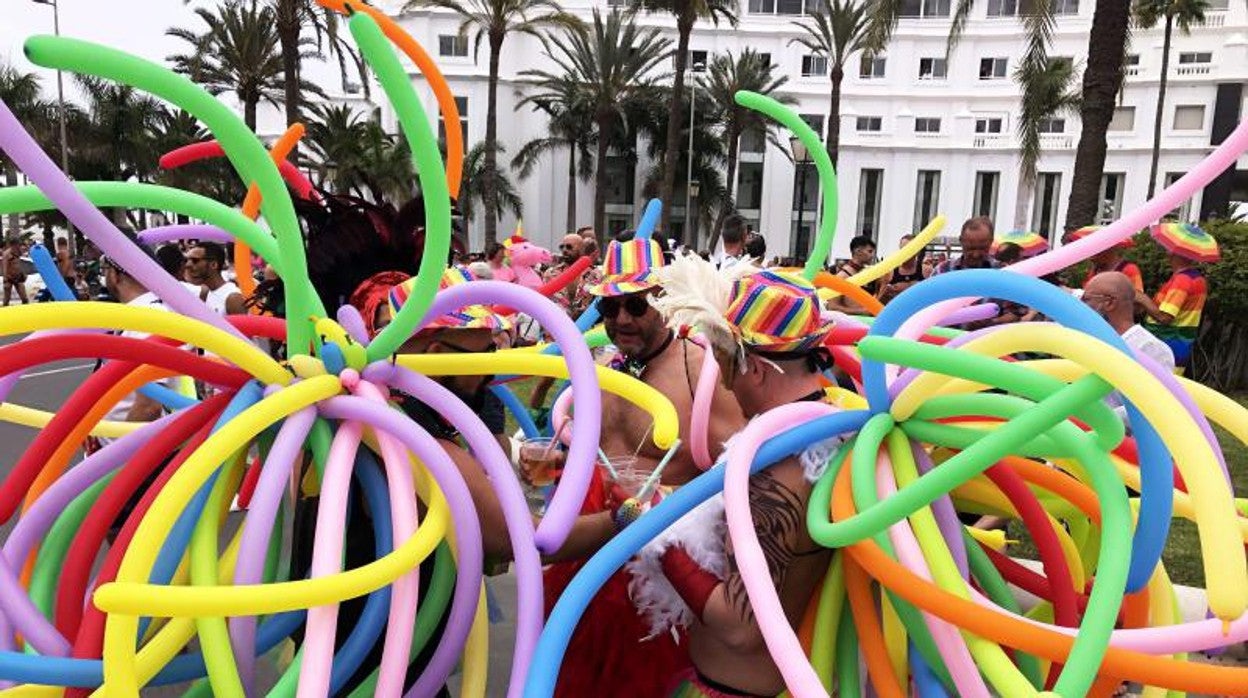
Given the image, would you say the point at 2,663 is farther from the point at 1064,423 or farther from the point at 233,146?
the point at 1064,423

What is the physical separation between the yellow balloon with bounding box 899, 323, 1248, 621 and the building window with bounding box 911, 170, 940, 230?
1491 inches

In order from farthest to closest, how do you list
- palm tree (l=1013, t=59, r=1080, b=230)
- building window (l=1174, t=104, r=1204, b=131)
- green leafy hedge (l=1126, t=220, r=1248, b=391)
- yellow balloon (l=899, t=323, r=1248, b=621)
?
building window (l=1174, t=104, r=1204, b=131) → palm tree (l=1013, t=59, r=1080, b=230) → green leafy hedge (l=1126, t=220, r=1248, b=391) → yellow balloon (l=899, t=323, r=1248, b=621)

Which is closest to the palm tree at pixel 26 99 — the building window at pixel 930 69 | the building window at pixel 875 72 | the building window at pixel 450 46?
the building window at pixel 450 46

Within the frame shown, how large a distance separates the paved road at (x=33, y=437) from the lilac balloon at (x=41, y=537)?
0.59m

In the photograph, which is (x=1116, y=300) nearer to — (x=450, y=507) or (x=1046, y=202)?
(x=450, y=507)

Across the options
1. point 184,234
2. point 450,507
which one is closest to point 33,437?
point 184,234

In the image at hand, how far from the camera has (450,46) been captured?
37.6 m

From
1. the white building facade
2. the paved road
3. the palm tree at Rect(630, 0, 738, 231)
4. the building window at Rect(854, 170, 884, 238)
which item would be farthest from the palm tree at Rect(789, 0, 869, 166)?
the paved road

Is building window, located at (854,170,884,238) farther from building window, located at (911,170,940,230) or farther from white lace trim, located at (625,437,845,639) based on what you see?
white lace trim, located at (625,437,845,639)

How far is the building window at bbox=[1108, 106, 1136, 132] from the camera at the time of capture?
114 ft

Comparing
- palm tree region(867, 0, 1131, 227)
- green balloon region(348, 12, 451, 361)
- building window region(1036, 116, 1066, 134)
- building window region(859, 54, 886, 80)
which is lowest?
green balloon region(348, 12, 451, 361)

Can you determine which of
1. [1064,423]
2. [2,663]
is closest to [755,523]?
[1064,423]

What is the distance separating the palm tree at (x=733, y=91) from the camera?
32156 millimetres

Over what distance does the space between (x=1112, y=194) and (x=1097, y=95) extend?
103 ft
